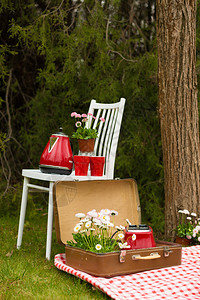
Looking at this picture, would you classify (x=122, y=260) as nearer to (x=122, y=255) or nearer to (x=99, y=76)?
(x=122, y=255)

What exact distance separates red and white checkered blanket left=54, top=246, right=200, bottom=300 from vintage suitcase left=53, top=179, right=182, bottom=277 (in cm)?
5

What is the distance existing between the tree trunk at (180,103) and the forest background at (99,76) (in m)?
0.65

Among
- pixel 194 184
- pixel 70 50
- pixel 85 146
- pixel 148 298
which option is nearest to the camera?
pixel 148 298

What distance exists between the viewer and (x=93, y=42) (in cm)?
422

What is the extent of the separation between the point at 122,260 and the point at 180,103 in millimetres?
1504

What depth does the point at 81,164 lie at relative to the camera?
2.66 m

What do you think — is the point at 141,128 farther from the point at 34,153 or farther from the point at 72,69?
the point at 34,153

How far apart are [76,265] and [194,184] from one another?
1342 mm

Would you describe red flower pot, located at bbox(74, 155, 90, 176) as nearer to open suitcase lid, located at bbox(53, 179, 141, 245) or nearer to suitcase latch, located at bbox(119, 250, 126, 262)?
open suitcase lid, located at bbox(53, 179, 141, 245)

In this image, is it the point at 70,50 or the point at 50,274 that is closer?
the point at 50,274

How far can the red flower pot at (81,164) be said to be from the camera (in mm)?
2664

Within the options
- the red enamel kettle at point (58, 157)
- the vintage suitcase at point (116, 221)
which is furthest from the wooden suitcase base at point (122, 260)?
the red enamel kettle at point (58, 157)

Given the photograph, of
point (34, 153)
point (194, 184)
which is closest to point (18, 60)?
point (34, 153)

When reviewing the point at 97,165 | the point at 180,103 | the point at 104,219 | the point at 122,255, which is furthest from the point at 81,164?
the point at 180,103
